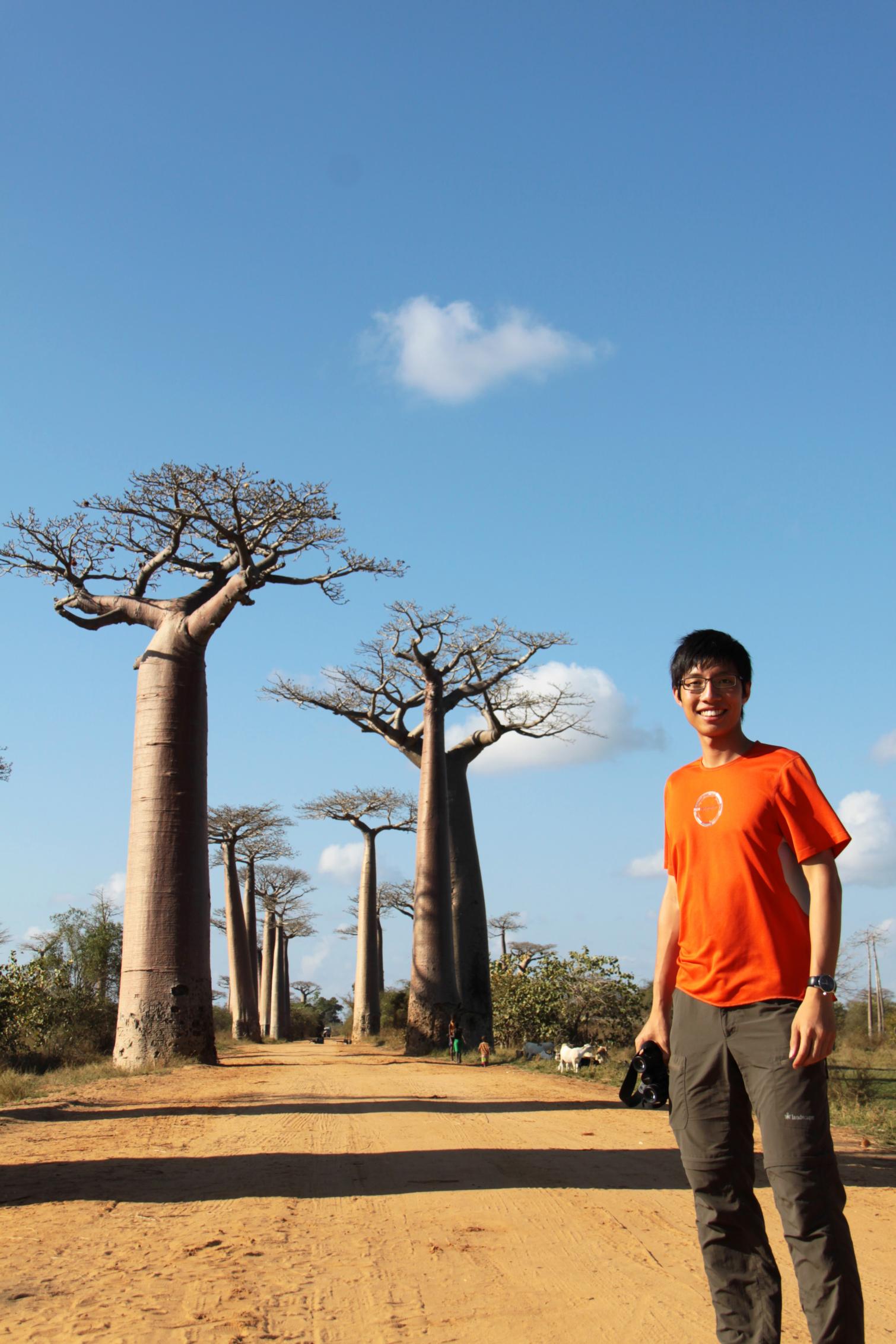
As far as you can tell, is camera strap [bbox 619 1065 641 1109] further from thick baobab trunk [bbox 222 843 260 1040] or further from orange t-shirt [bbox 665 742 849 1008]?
thick baobab trunk [bbox 222 843 260 1040]

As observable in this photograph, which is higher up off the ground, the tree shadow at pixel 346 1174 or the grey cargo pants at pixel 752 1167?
the grey cargo pants at pixel 752 1167

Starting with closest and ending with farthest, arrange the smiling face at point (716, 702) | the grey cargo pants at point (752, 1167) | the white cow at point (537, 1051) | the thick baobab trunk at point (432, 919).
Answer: the grey cargo pants at point (752, 1167)
the smiling face at point (716, 702)
the white cow at point (537, 1051)
the thick baobab trunk at point (432, 919)

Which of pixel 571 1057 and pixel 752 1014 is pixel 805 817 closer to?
pixel 752 1014

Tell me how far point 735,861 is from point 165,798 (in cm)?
1011

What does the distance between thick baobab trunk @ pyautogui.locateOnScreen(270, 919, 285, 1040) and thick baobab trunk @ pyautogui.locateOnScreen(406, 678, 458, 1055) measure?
20.7 metres

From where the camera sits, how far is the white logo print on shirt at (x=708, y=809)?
223 centimetres

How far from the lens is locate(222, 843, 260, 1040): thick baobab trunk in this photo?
2711 cm

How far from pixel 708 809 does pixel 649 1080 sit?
607 millimetres

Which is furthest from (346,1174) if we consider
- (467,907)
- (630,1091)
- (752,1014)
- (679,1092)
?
(467,907)

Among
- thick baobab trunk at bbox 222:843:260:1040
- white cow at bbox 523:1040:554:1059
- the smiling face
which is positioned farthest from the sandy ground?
thick baobab trunk at bbox 222:843:260:1040

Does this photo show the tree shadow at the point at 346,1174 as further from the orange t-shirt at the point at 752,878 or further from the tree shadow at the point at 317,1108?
the orange t-shirt at the point at 752,878

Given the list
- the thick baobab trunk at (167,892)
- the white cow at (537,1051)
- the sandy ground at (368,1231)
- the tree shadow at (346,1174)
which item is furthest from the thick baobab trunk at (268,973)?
the tree shadow at (346,1174)

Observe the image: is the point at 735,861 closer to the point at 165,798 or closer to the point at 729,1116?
the point at 729,1116

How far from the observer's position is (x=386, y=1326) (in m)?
2.35
